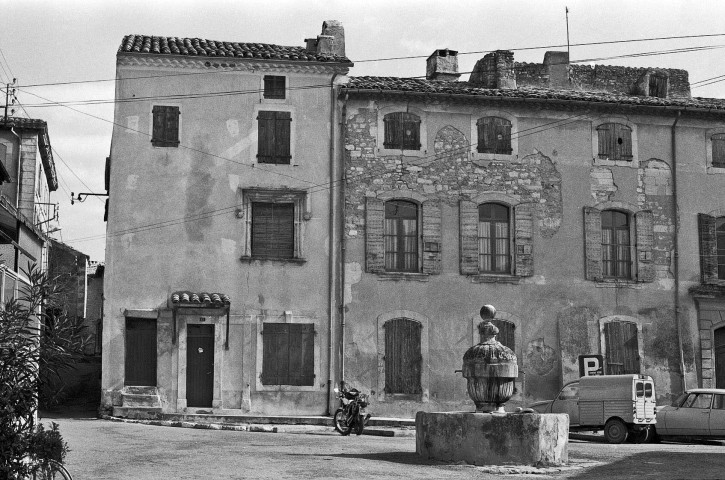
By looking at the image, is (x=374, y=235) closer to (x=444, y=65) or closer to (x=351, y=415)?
(x=444, y=65)

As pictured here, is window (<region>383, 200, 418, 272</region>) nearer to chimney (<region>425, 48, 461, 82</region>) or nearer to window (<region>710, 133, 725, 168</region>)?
chimney (<region>425, 48, 461, 82</region>)

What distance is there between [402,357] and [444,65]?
887cm

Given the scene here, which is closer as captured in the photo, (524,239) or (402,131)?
(402,131)

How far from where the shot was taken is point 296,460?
644 inches

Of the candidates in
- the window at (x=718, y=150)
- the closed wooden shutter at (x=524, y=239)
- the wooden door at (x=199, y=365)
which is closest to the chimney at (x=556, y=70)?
the window at (x=718, y=150)

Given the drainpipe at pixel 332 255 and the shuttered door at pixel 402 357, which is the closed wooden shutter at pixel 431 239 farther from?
the drainpipe at pixel 332 255

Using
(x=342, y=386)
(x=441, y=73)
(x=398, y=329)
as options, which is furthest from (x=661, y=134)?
(x=342, y=386)

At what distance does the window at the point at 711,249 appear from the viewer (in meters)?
31.4

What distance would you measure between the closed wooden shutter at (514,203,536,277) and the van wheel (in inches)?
256

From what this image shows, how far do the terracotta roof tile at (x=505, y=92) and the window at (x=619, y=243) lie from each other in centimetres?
298

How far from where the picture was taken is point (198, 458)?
1641cm

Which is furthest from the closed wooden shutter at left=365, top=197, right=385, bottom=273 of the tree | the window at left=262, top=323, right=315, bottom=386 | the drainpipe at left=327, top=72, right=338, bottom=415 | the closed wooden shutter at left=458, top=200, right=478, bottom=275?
the tree

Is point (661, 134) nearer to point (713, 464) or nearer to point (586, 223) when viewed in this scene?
point (586, 223)

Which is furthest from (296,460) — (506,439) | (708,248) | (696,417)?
(708,248)
